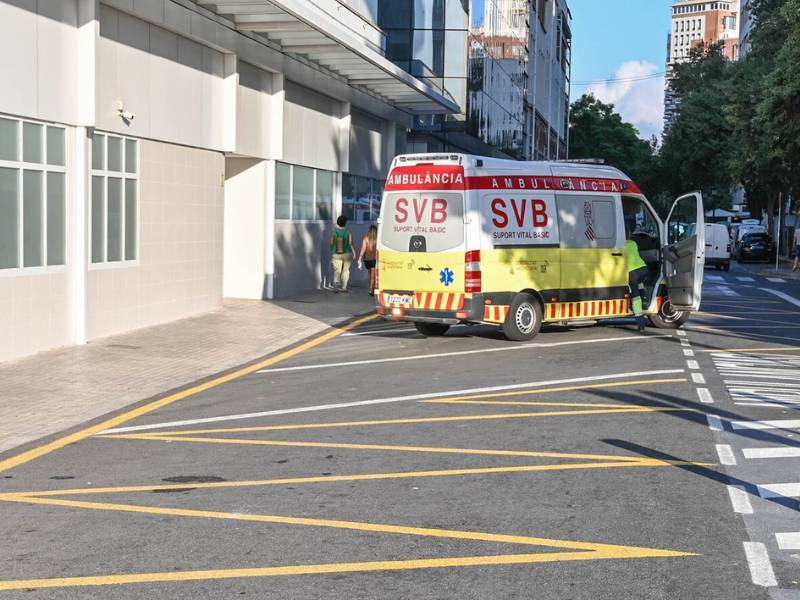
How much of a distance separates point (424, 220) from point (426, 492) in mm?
9799

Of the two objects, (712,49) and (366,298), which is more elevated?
(712,49)

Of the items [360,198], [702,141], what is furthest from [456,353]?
[702,141]

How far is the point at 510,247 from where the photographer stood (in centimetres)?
1741

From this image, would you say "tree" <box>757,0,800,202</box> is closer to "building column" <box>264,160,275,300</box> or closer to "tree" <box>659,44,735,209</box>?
"building column" <box>264,160,275,300</box>

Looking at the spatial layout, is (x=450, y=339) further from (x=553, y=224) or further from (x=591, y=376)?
(x=591, y=376)

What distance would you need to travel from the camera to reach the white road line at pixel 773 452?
9.11 metres

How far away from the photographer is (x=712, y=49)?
8306 cm

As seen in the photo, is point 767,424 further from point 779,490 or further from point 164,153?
point 164,153

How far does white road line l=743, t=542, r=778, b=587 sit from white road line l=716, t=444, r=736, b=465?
229 cm

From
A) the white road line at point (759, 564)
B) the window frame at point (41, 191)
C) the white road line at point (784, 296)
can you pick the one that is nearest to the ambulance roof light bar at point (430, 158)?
the window frame at point (41, 191)

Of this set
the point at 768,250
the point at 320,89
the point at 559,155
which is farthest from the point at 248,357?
the point at 559,155

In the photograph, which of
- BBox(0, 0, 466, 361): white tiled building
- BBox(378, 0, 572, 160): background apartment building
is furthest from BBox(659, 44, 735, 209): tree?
BBox(0, 0, 466, 361): white tiled building

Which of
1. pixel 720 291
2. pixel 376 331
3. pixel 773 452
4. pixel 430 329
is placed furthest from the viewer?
pixel 720 291

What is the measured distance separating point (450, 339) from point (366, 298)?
333 inches
